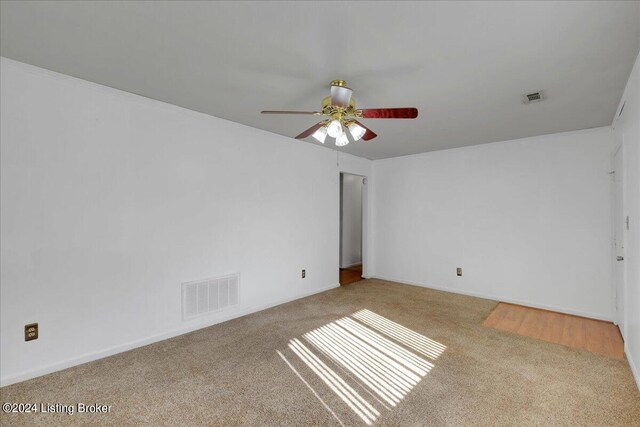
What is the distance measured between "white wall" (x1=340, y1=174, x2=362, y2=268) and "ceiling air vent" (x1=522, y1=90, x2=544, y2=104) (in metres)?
4.18

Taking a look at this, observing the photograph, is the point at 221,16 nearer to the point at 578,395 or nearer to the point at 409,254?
the point at 578,395

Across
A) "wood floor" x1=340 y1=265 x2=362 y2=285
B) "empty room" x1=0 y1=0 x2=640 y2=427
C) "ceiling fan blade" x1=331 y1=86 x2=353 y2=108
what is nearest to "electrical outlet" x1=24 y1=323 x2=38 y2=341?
"empty room" x1=0 y1=0 x2=640 y2=427

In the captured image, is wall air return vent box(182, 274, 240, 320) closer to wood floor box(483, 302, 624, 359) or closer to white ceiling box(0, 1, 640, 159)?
white ceiling box(0, 1, 640, 159)

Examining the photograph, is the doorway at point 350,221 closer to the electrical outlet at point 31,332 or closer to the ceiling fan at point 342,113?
the ceiling fan at point 342,113

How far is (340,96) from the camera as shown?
2121 millimetres

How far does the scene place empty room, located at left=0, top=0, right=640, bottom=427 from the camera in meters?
1.74

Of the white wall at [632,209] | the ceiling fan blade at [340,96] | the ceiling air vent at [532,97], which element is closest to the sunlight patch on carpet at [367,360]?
the white wall at [632,209]

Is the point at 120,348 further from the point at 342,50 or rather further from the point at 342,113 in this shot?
the point at 342,50

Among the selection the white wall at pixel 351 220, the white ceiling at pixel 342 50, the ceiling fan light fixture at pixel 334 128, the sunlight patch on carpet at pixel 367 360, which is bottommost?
the sunlight patch on carpet at pixel 367 360

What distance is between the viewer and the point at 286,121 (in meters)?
3.31

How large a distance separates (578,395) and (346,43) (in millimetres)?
2914

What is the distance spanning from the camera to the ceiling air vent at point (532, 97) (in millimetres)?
2539

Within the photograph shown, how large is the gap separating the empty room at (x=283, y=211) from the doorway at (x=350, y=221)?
8.36 ft

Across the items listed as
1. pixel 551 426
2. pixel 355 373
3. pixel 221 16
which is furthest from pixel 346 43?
pixel 551 426
